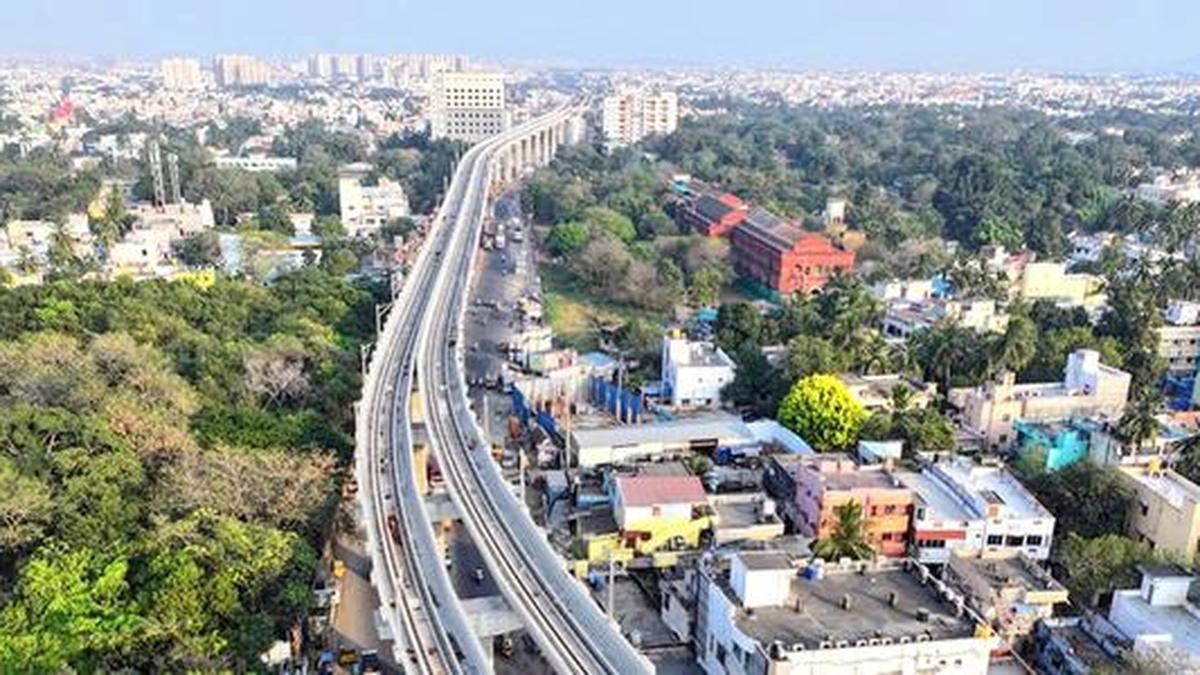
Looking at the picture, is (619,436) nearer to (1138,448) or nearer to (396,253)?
(1138,448)

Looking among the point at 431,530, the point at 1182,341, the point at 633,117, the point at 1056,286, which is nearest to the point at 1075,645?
the point at 431,530

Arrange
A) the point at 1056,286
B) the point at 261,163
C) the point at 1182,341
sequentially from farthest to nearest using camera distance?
the point at 261,163 → the point at 1056,286 → the point at 1182,341

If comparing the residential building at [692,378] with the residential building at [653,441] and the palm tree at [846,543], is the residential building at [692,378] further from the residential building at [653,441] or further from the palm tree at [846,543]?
the palm tree at [846,543]

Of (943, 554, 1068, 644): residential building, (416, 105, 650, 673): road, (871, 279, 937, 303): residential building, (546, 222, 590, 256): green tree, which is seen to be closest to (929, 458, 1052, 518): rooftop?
(943, 554, 1068, 644): residential building

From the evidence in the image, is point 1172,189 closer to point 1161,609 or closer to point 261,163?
point 1161,609

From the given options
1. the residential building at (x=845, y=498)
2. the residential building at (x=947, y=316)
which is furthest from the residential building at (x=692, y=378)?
the residential building at (x=845, y=498)
